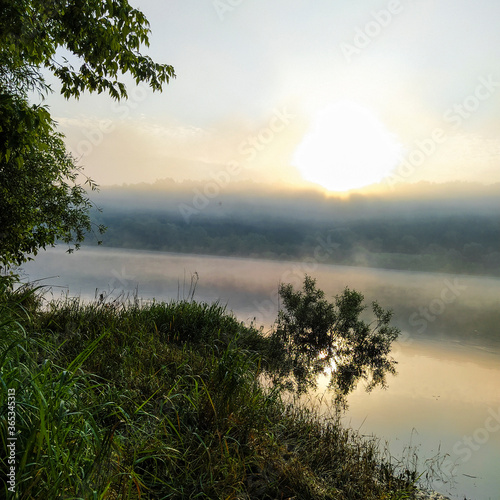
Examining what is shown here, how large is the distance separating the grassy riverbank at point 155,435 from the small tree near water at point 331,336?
5.26 metres

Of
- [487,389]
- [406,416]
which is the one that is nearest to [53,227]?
[406,416]

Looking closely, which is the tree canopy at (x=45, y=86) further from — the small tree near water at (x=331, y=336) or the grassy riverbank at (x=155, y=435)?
the small tree near water at (x=331, y=336)

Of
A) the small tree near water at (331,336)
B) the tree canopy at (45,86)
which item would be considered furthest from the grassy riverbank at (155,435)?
the small tree near water at (331,336)

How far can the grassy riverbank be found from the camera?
2.43 metres

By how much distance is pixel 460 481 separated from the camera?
5.57 metres

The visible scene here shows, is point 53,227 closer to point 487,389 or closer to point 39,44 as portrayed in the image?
point 39,44

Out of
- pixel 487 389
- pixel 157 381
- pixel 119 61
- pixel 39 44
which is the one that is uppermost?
pixel 119 61

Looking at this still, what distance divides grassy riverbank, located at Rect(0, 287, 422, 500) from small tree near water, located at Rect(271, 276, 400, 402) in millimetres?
5257

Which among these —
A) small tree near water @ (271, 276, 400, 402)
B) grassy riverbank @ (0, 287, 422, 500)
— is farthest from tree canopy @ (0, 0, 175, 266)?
small tree near water @ (271, 276, 400, 402)

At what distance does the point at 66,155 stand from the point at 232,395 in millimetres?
9788

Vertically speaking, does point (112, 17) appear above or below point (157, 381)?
above

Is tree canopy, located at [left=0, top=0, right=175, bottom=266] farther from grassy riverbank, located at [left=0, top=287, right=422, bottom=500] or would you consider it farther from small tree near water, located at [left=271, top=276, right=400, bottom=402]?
small tree near water, located at [left=271, top=276, right=400, bottom=402]

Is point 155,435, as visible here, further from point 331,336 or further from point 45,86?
point 331,336

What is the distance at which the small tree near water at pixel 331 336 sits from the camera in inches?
453
